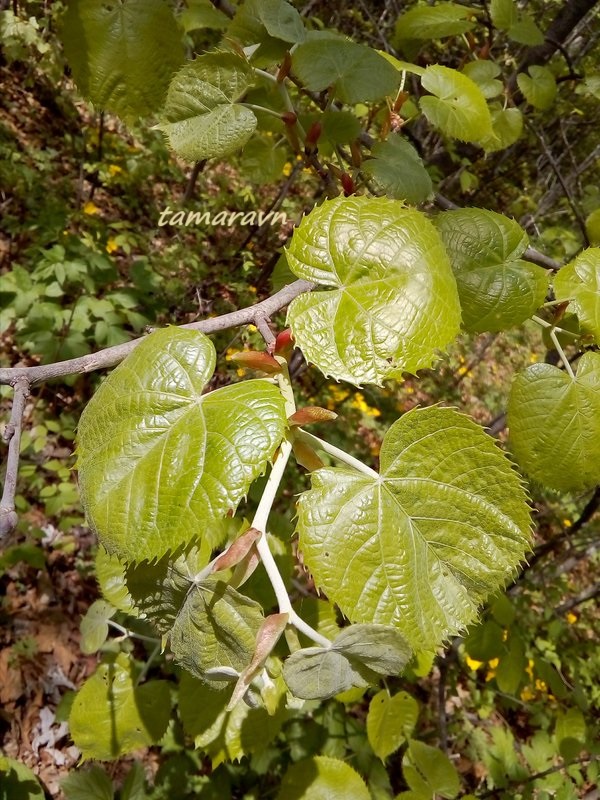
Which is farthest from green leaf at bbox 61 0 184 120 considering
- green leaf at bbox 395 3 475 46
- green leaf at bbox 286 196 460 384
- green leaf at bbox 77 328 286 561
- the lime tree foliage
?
green leaf at bbox 395 3 475 46

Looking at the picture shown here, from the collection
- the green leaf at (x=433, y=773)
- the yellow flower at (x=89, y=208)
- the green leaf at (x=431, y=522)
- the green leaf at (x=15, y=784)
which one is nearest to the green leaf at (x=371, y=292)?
the green leaf at (x=431, y=522)

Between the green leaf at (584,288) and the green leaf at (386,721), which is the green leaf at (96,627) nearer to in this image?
the green leaf at (386,721)

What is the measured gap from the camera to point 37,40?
3.75m

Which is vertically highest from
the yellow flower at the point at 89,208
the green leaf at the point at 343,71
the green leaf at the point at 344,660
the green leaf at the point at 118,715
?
the green leaf at the point at 343,71

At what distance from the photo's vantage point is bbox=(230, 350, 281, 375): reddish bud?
2.46ft

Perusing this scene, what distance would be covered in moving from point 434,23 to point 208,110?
1.05m

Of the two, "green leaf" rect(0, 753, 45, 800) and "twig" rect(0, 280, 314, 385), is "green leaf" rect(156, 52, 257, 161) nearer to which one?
"twig" rect(0, 280, 314, 385)

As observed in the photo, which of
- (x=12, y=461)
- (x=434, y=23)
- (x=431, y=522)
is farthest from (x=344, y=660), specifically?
(x=434, y=23)

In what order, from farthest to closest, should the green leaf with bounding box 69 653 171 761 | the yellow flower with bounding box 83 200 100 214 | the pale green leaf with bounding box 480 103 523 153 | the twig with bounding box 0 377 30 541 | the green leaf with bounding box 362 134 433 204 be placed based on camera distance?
the yellow flower with bounding box 83 200 100 214, the pale green leaf with bounding box 480 103 523 153, the green leaf with bounding box 69 653 171 761, the green leaf with bounding box 362 134 433 204, the twig with bounding box 0 377 30 541

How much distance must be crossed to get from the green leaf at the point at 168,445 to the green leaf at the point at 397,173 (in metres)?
0.64

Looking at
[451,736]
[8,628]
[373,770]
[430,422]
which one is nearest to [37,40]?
[8,628]

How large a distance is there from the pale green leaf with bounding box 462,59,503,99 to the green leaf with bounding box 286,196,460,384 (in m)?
1.38

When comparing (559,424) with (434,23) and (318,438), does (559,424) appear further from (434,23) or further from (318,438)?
(434,23)

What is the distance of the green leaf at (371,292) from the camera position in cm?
79
